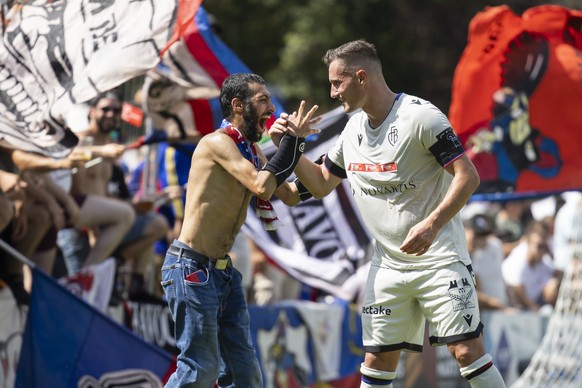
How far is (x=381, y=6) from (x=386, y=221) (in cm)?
1969

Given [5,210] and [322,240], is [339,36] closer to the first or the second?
[322,240]

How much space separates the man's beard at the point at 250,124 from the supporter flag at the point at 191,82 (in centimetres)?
255

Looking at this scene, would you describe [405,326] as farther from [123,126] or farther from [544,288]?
[544,288]

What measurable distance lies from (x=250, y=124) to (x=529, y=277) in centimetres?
931

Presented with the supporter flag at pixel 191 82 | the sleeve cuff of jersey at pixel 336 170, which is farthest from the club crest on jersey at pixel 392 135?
the supporter flag at pixel 191 82

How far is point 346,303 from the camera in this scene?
12.5 metres

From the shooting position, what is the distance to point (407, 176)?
714 cm

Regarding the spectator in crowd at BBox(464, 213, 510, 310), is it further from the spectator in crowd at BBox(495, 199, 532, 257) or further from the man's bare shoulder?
the man's bare shoulder

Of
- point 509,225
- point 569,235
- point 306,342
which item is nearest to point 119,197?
point 306,342

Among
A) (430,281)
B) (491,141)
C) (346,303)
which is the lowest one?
(346,303)

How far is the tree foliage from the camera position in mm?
23875

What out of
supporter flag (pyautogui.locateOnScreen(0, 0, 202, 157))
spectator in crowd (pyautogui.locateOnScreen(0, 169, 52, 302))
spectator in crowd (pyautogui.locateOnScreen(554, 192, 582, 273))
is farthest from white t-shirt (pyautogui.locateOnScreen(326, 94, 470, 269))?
spectator in crowd (pyautogui.locateOnScreen(554, 192, 582, 273))

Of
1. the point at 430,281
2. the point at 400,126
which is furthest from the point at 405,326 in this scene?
the point at 400,126

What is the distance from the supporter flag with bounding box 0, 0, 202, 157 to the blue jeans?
1516mm
